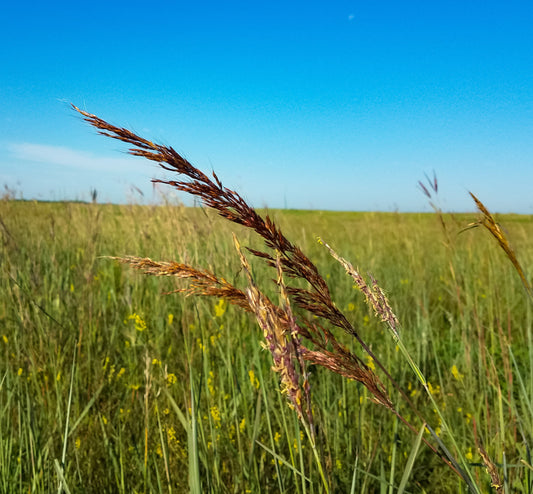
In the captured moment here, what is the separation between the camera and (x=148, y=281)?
169 inches

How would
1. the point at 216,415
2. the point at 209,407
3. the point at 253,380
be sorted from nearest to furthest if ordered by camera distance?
the point at 209,407
the point at 216,415
the point at 253,380

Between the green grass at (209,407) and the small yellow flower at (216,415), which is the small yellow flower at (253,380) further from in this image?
the small yellow flower at (216,415)

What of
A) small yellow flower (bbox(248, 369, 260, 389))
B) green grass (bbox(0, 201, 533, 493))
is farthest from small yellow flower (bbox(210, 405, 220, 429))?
small yellow flower (bbox(248, 369, 260, 389))

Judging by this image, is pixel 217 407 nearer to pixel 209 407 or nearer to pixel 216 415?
pixel 216 415

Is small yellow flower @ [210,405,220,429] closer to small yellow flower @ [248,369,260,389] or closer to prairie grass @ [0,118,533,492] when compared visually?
prairie grass @ [0,118,533,492]

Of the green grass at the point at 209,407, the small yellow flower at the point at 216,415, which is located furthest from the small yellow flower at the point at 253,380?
the small yellow flower at the point at 216,415

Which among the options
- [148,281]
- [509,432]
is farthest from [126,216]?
[509,432]

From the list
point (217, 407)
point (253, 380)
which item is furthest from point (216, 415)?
point (253, 380)

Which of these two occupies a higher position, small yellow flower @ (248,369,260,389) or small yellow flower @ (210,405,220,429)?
small yellow flower @ (248,369,260,389)

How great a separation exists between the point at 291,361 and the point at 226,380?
6.20 ft

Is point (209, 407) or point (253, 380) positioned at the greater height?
point (209, 407)

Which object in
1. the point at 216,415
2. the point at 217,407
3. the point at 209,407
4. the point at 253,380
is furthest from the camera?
the point at 253,380

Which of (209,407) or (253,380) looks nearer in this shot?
(209,407)

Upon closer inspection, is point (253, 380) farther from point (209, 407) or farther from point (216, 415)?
point (209, 407)
